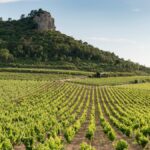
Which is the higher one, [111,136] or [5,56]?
[5,56]

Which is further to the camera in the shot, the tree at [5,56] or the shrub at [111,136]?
the tree at [5,56]

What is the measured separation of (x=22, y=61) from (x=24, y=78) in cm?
4954

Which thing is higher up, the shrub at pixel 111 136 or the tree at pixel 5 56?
the tree at pixel 5 56

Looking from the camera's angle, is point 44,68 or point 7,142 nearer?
point 7,142

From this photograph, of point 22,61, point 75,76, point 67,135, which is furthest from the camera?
point 22,61

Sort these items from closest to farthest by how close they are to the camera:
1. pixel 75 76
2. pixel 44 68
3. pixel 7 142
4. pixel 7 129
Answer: pixel 7 142
pixel 7 129
pixel 75 76
pixel 44 68

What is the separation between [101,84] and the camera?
128m

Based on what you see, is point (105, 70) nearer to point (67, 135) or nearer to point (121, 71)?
point (121, 71)

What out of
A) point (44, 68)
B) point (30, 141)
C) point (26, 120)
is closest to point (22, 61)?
point (44, 68)

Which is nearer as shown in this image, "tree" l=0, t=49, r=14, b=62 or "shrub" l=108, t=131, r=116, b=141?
"shrub" l=108, t=131, r=116, b=141

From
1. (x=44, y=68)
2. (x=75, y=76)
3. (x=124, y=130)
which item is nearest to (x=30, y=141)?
(x=124, y=130)

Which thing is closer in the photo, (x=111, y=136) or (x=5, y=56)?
(x=111, y=136)

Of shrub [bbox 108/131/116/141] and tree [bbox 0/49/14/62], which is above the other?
tree [bbox 0/49/14/62]

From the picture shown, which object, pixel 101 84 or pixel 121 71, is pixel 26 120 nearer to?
pixel 101 84
